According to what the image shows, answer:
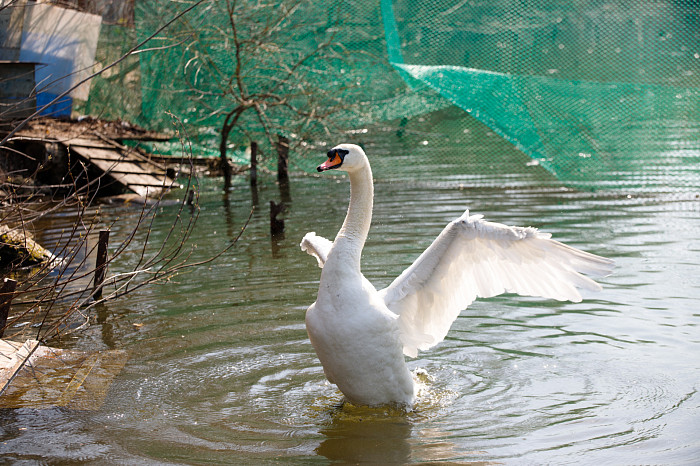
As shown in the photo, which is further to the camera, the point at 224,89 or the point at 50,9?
the point at 50,9

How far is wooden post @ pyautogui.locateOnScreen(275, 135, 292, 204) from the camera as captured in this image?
1318cm

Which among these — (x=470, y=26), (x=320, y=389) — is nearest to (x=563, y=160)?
(x=470, y=26)

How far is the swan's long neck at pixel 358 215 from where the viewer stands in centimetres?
461

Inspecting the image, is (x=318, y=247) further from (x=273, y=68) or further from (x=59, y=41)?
(x=59, y=41)

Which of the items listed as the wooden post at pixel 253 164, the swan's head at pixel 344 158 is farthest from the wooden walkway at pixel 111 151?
the swan's head at pixel 344 158

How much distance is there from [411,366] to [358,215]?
1423 mm

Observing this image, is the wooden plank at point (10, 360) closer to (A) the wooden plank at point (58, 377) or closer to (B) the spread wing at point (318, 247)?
(A) the wooden plank at point (58, 377)

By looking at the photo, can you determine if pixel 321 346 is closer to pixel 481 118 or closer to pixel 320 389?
pixel 320 389

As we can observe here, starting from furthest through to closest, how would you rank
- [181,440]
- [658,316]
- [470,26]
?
[470,26] → [658,316] → [181,440]

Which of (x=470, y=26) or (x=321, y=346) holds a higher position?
(x=470, y=26)

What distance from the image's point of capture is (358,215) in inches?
186

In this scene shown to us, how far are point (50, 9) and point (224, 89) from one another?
4032 millimetres

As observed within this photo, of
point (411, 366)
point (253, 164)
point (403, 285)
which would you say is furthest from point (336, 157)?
point (253, 164)

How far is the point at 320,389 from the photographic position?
16.9 feet
